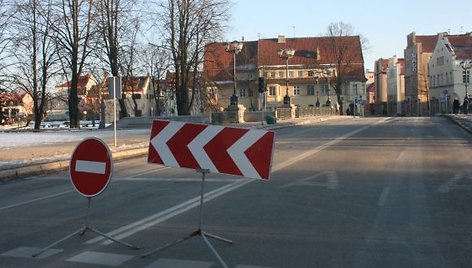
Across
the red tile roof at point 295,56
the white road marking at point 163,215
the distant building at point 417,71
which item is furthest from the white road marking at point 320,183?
the distant building at point 417,71

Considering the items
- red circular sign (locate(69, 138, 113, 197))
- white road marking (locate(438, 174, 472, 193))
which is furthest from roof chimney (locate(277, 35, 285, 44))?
red circular sign (locate(69, 138, 113, 197))

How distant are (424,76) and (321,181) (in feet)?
365

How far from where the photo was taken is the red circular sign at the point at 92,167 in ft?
22.5

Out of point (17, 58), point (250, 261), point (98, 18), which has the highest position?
point (98, 18)

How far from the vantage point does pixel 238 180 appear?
467 inches

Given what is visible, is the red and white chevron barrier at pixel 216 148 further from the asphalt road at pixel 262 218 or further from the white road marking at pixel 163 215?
the white road marking at pixel 163 215

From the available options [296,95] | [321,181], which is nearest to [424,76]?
[296,95]

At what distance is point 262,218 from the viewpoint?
7.90 metres

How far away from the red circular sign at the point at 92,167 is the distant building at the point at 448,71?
8898 cm

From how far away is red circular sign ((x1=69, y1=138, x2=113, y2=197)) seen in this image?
6.87 meters

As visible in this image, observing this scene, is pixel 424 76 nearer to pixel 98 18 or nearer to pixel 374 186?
pixel 98 18

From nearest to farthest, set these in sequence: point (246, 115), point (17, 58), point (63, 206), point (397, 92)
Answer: point (63, 206)
point (17, 58)
point (246, 115)
point (397, 92)

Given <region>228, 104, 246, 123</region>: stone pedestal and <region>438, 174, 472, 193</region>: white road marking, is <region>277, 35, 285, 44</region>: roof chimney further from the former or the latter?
<region>438, 174, 472, 193</region>: white road marking

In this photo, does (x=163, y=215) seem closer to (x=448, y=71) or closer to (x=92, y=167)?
(x=92, y=167)
